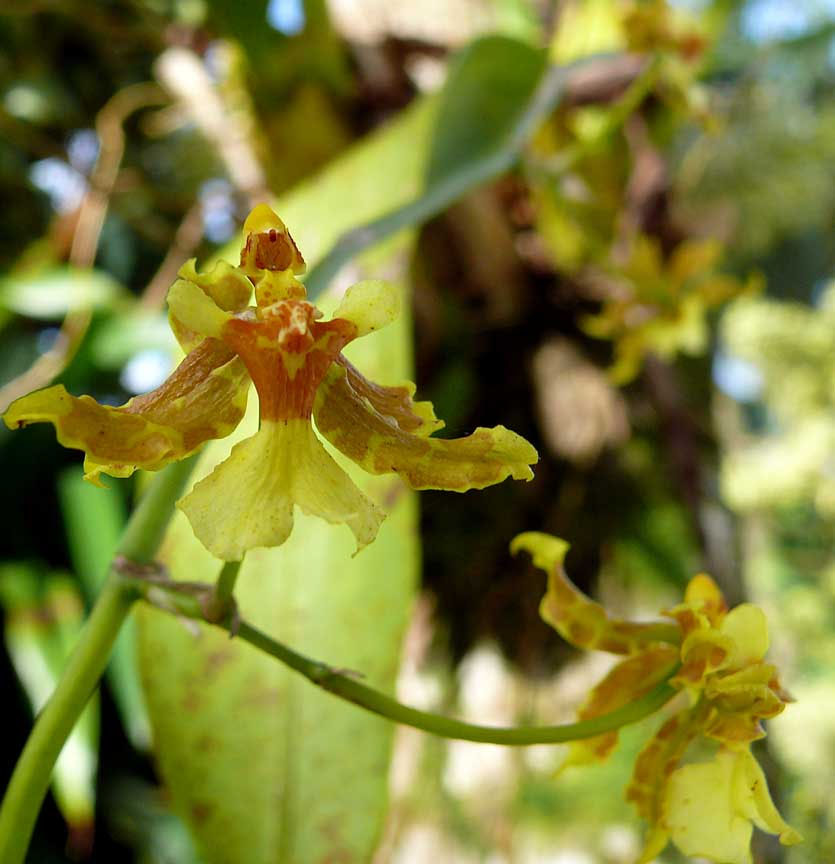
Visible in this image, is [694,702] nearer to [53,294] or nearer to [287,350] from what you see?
[287,350]

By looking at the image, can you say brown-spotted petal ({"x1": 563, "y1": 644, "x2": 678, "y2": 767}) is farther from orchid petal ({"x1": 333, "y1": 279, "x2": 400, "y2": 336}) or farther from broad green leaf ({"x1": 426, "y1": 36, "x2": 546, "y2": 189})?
broad green leaf ({"x1": 426, "y1": 36, "x2": 546, "y2": 189})

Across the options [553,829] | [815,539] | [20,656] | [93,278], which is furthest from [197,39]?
[815,539]

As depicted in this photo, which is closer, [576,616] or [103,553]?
[576,616]

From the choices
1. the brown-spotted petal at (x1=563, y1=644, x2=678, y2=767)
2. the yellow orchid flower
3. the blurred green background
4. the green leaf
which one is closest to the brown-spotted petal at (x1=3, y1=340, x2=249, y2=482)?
the yellow orchid flower

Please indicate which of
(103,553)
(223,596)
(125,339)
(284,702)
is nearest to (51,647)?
(103,553)

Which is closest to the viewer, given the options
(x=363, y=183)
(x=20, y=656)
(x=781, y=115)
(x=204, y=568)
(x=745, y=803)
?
(x=745, y=803)

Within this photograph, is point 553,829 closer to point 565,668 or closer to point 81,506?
point 565,668

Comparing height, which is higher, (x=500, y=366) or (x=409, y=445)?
(x=500, y=366)
